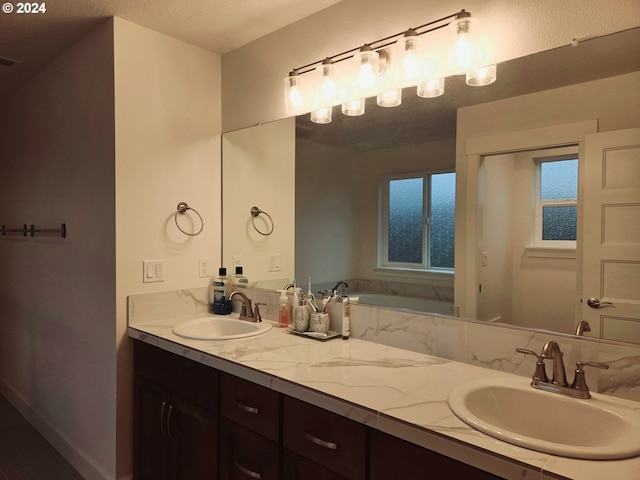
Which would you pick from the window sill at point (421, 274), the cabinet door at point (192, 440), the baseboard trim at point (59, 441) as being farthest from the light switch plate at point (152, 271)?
the window sill at point (421, 274)

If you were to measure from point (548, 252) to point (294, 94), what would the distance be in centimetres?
129

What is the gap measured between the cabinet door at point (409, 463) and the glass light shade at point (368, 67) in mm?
1306

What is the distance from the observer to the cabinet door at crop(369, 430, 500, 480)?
0.98m

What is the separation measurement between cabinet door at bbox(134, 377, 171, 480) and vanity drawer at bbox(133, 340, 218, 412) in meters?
0.06

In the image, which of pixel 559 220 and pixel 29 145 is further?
pixel 29 145

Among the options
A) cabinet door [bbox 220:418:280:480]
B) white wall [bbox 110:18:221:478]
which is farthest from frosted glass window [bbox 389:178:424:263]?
white wall [bbox 110:18:221:478]

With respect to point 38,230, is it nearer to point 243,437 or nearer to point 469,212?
point 243,437

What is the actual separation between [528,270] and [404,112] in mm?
779

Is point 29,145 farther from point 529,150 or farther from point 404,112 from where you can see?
point 529,150

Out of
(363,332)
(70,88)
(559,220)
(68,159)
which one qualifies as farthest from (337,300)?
(70,88)

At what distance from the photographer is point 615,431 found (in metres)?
1.07

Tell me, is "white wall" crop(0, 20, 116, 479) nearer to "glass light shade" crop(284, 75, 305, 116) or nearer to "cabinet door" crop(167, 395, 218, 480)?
"cabinet door" crop(167, 395, 218, 480)

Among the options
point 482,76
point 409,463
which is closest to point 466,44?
point 482,76

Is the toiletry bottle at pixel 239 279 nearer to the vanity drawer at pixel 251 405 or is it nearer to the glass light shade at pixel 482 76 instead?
the vanity drawer at pixel 251 405
